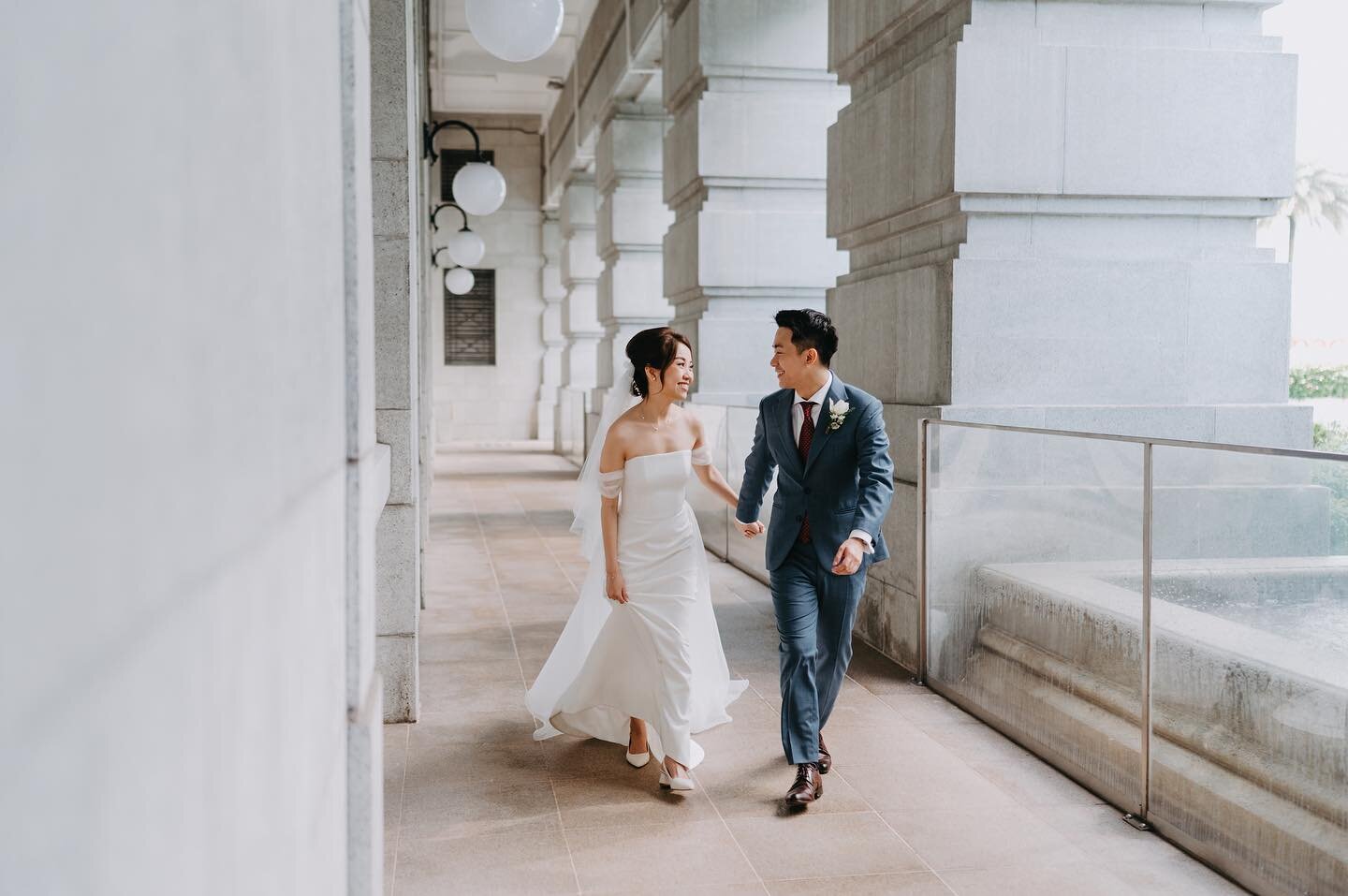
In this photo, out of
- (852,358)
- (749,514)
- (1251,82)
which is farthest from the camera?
(852,358)

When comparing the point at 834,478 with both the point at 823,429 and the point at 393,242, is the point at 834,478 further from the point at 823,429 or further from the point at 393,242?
the point at 393,242

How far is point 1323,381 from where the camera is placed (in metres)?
18.8

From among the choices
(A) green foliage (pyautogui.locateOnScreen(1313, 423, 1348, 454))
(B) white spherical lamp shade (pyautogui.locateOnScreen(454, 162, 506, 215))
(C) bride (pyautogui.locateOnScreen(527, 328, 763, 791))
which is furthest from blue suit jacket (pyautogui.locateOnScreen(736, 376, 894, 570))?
(B) white spherical lamp shade (pyautogui.locateOnScreen(454, 162, 506, 215))

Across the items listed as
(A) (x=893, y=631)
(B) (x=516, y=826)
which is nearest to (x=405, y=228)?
(B) (x=516, y=826)

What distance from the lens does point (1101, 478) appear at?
5.04m

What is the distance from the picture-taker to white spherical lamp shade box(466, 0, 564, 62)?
730 cm

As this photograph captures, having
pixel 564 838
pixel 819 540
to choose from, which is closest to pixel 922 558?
pixel 819 540

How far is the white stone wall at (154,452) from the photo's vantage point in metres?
0.55

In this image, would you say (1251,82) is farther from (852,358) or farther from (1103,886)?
(1103,886)

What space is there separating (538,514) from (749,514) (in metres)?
9.58

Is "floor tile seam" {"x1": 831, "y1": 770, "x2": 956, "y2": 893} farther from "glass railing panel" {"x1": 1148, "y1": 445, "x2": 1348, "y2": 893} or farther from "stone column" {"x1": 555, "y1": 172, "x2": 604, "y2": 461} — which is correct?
"stone column" {"x1": 555, "y1": 172, "x2": 604, "y2": 461}

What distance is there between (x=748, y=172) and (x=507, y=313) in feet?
64.5

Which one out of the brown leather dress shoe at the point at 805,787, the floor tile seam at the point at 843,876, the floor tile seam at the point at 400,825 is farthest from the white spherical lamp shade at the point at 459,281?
the floor tile seam at the point at 843,876

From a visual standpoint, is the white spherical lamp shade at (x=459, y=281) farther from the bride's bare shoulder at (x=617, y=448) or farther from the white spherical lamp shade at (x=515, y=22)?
the bride's bare shoulder at (x=617, y=448)
